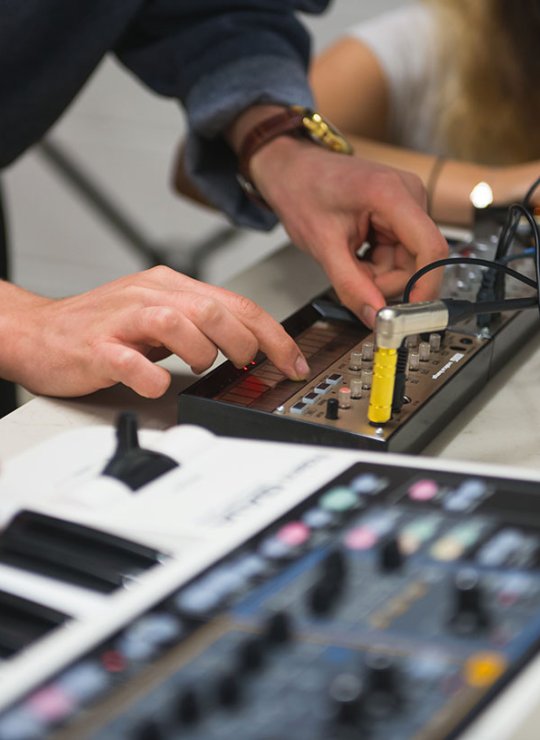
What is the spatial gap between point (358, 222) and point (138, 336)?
0.91 feet

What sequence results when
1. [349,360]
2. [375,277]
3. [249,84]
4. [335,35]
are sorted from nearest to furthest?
[349,360] < [375,277] < [249,84] < [335,35]

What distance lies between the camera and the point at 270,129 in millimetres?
1043

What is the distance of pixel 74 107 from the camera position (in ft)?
9.80

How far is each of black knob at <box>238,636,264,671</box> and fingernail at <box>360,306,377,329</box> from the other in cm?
47

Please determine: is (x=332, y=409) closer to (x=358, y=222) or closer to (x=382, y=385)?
(x=382, y=385)

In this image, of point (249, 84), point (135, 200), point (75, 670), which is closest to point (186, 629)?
point (75, 670)

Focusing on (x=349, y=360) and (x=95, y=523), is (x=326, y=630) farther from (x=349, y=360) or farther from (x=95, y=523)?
(x=349, y=360)

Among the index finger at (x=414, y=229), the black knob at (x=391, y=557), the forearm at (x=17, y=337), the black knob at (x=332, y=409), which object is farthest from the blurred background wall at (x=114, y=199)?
the black knob at (x=391, y=557)

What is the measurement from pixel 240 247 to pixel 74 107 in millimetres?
620

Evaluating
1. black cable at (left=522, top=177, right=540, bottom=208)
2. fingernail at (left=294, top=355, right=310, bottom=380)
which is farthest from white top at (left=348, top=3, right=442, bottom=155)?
fingernail at (left=294, top=355, right=310, bottom=380)

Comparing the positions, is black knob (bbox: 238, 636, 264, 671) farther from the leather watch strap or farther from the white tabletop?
the leather watch strap

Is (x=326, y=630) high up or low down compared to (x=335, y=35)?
down

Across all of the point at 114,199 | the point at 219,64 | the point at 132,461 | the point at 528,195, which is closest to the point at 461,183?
the point at 528,195

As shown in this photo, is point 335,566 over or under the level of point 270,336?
under
